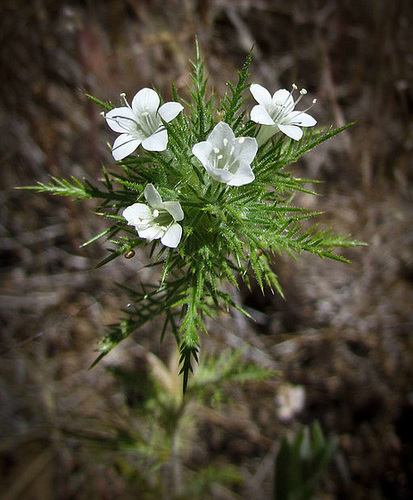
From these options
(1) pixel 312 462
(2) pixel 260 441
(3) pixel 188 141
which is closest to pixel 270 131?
(3) pixel 188 141

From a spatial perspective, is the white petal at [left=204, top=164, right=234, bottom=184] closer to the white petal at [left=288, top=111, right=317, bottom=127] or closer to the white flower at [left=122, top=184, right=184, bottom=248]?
the white flower at [left=122, top=184, right=184, bottom=248]

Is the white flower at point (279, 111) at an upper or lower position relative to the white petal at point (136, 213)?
upper

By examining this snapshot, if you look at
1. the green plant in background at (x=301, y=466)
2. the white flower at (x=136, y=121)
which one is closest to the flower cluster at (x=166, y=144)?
the white flower at (x=136, y=121)

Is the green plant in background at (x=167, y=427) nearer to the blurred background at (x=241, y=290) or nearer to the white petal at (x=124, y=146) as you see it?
the blurred background at (x=241, y=290)

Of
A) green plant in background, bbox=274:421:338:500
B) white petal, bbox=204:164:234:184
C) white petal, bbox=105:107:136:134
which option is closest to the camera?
white petal, bbox=204:164:234:184

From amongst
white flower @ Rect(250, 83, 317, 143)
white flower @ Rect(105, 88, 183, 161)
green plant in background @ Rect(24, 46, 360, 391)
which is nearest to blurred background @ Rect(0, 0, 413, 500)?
green plant in background @ Rect(24, 46, 360, 391)

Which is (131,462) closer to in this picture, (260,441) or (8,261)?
(260,441)

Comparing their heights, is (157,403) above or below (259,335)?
above

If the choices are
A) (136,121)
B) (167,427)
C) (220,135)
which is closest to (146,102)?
(136,121)
